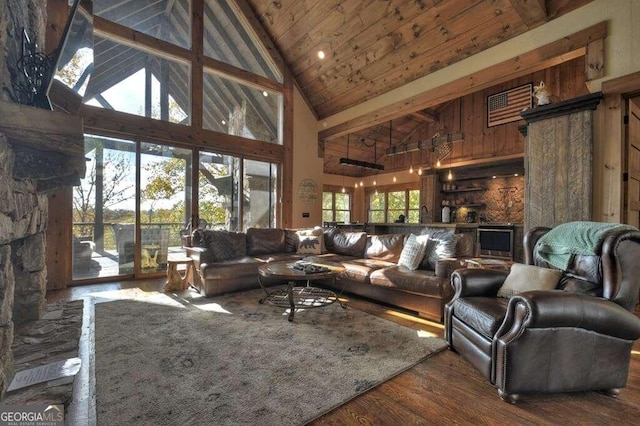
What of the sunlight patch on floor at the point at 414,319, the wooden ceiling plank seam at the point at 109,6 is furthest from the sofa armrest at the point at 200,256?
the wooden ceiling plank seam at the point at 109,6

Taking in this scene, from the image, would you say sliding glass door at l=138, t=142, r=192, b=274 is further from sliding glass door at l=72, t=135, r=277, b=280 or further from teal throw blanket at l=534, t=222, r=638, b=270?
teal throw blanket at l=534, t=222, r=638, b=270

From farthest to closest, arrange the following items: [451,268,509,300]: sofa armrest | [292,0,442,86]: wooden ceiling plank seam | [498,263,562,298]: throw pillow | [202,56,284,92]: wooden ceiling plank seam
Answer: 1. [202,56,284,92]: wooden ceiling plank seam
2. [292,0,442,86]: wooden ceiling plank seam
3. [451,268,509,300]: sofa armrest
4. [498,263,562,298]: throw pillow

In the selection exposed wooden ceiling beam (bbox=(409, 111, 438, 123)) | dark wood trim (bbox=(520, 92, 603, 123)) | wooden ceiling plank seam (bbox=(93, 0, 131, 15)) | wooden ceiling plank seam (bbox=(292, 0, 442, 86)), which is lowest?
dark wood trim (bbox=(520, 92, 603, 123))

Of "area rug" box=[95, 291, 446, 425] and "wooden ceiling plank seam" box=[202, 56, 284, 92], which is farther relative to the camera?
"wooden ceiling plank seam" box=[202, 56, 284, 92]

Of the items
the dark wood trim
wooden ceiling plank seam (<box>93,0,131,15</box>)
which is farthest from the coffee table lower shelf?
wooden ceiling plank seam (<box>93,0,131,15</box>)

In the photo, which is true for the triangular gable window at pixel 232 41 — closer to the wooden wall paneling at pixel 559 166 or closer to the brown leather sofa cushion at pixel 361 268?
the brown leather sofa cushion at pixel 361 268

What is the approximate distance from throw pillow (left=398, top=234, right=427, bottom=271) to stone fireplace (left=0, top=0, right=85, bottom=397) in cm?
332

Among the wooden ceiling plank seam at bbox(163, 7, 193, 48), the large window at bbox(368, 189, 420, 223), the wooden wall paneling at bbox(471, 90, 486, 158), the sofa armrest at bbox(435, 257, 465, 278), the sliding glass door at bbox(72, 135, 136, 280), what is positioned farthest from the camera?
the large window at bbox(368, 189, 420, 223)

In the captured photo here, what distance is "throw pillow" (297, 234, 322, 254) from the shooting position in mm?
4941

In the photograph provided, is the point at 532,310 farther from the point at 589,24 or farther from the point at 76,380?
the point at 589,24

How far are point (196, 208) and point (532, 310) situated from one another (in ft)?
17.3

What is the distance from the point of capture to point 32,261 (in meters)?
2.70

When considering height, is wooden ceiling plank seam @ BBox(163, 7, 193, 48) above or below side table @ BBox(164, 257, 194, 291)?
above

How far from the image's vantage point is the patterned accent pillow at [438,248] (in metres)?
3.53
